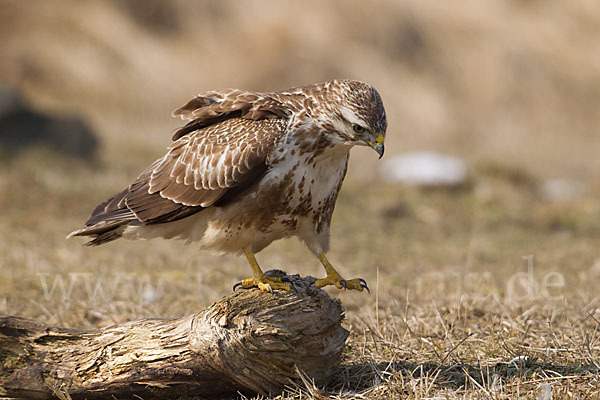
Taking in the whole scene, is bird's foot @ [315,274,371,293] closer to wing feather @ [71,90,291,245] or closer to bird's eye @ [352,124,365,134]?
wing feather @ [71,90,291,245]

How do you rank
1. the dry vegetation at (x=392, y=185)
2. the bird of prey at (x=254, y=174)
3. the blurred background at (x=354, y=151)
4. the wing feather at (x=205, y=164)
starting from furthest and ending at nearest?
the blurred background at (x=354, y=151) < the dry vegetation at (x=392, y=185) < the wing feather at (x=205, y=164) < the bird of prey at (x=254, y=174)

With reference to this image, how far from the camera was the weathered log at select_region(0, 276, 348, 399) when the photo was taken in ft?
12.1

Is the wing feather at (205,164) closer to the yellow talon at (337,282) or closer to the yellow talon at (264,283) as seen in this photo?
the yellow talon at (264,283)

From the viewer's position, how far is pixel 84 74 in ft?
57.4

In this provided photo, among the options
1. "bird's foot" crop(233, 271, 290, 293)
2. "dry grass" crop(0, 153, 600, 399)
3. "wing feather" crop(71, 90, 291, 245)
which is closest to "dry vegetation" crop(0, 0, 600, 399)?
"dry grass" crop(0, 153, 600, 399)

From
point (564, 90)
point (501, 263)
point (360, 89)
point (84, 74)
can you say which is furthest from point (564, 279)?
point (564, 90)

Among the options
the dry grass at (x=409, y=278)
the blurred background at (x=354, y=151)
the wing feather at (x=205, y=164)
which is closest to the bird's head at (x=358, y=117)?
the wing feather at (x=205, y=164)

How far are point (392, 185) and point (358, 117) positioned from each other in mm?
8636

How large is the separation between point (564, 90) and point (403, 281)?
1622 centimetres

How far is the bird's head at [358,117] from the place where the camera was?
399 centimetres

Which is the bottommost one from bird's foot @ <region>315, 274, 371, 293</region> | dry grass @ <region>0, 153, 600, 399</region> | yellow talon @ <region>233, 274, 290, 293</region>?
dry grass @ <region>0, 153, 600, 399</region>

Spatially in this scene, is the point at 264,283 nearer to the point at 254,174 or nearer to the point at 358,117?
the point at 254,174

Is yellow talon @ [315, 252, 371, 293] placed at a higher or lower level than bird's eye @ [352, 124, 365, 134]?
lower

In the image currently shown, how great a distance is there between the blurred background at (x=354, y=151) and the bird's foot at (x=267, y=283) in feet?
5.00
